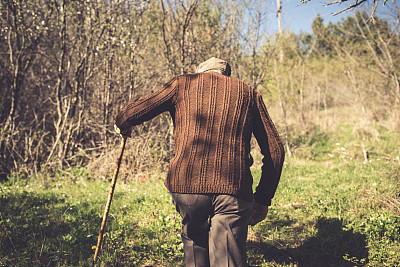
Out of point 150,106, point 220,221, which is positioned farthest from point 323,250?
point 150,106

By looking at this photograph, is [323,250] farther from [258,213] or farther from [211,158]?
[211,158]

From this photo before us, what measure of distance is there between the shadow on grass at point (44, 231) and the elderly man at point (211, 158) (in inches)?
66.7

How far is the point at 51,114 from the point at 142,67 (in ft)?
9.21

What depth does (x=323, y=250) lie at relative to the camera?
A: 11.6ft

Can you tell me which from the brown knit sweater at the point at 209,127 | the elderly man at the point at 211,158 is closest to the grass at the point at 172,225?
the elderly man at the point at 211,158

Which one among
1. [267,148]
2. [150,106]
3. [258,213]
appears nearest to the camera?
[150,106]

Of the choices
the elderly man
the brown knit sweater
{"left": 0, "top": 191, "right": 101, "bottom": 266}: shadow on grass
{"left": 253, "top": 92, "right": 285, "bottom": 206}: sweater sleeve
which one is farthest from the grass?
the brown knit sweater

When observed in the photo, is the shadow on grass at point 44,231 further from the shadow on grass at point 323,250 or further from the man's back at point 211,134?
the shadow on grass at point 323,250

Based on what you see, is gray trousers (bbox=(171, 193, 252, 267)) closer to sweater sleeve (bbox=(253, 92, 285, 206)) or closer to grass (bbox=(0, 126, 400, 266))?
sweater sleeve (bbox=(253, 92, 285, 206))

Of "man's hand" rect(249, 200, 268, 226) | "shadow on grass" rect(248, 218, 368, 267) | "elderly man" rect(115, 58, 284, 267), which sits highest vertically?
"elderly man" rect(115, 58, 284, 267)

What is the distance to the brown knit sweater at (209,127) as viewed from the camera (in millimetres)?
1911

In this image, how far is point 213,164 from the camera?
1.92 metres

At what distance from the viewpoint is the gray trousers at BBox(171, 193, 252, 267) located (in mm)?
1883

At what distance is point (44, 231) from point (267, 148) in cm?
292
